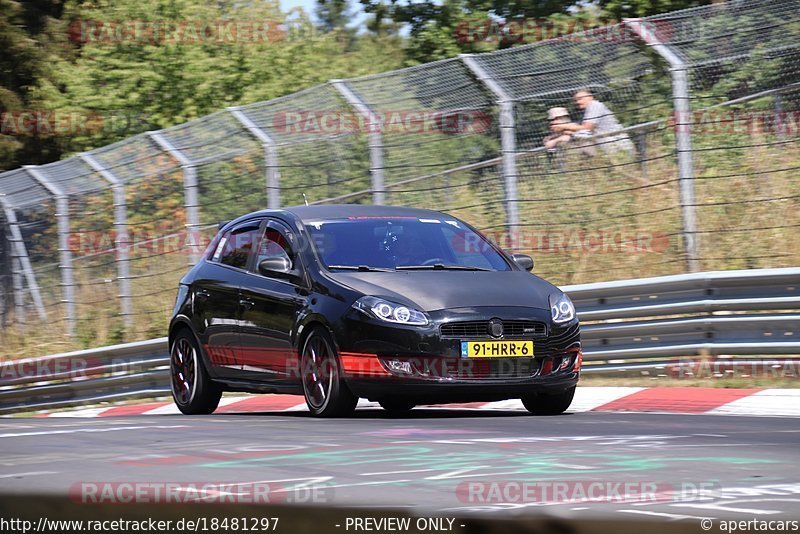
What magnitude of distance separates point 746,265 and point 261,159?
17.4ft

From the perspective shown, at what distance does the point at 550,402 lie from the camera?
31.4 ft

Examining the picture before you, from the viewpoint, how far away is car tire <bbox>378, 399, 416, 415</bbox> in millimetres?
9203

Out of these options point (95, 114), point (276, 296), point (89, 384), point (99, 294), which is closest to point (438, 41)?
point (95, 114)

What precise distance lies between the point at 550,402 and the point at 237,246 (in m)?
2.71

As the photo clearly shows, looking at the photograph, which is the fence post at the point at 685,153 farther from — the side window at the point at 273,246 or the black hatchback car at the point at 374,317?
the side window at the point at 273,246

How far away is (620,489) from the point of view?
503 cm

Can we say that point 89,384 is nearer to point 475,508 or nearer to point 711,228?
point 711,228

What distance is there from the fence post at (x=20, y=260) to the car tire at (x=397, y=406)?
9658mm

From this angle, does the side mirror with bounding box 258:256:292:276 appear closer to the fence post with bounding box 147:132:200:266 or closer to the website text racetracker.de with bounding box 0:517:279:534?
the fence post with bounding box 147:132:200:266

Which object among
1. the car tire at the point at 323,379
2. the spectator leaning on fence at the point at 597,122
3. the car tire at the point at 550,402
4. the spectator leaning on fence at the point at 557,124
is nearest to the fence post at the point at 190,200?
the spectator leaning on fence at the point at 557,124

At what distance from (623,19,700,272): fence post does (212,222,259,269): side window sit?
12.0 feet

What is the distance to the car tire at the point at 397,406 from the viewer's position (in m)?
9.20

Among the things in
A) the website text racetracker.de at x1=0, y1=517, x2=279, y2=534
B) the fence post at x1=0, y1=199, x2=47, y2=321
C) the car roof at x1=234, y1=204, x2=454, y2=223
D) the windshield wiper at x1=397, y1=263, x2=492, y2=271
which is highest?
the website text racetracker.de at x1=0, y1=517, x2=279, y2=534

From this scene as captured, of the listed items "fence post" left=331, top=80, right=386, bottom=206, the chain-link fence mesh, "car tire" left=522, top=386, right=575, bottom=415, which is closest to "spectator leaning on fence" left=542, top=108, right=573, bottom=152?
the chain-link fence mesh
